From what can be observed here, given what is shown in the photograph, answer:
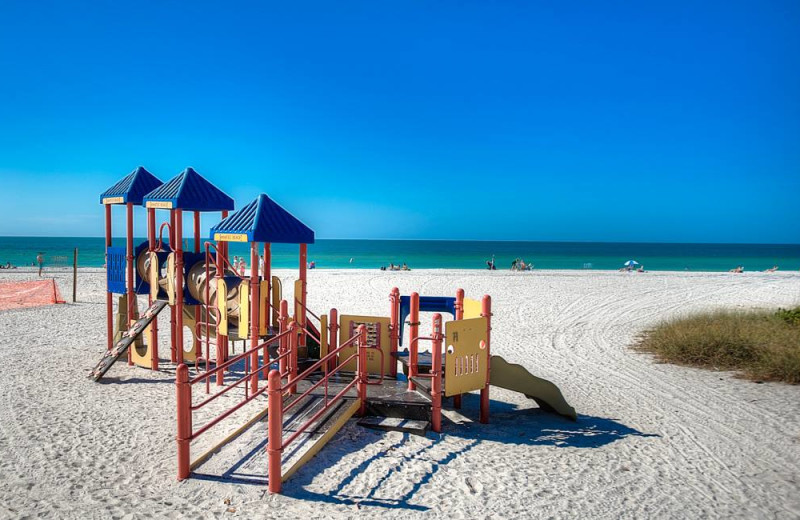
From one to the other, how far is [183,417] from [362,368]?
2.67 meters

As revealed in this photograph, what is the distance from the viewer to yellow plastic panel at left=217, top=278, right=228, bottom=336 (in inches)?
368

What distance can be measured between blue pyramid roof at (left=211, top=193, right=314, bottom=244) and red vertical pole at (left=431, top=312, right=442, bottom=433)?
7.78 ft

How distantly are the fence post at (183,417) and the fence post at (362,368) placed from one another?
253 centimetres

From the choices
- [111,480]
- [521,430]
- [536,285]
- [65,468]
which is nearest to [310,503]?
[111,480]

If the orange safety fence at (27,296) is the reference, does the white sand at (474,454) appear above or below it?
below

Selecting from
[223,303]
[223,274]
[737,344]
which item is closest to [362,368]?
[223,303]

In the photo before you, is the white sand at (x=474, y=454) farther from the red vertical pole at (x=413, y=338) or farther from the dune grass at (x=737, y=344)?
the red vertical pole at (x=413, y=338)

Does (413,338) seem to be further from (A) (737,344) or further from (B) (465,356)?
(A) (737,344)

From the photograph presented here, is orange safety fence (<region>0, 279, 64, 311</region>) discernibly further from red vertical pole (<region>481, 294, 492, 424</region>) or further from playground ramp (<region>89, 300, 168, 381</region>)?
red vertical pole (<region>481, 294, 492, 424</region>)

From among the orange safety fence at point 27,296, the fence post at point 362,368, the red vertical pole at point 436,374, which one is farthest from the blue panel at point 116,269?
the orange safety fence at point 27,296

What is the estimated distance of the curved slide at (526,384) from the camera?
841 cm

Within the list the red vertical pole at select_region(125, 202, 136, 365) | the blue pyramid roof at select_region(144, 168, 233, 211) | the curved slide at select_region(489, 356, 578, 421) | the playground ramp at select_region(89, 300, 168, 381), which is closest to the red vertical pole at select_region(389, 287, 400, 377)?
the curved slide at select_region(489, 356, 578, 421)

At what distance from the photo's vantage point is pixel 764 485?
6379 mm

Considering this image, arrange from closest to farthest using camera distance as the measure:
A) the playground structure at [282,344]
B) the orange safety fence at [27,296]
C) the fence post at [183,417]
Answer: the fence post at [183,417] → the playground structure at [282,344] → the orange safety fence at [27,296]
